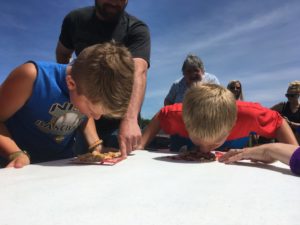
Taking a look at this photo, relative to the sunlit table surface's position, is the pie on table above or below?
above

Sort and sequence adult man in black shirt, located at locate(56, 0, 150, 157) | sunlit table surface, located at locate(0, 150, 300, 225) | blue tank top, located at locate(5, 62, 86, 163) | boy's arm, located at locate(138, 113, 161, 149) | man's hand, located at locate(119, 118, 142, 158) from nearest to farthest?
sunlit table surface, located at locate(0, 150, 300, 225) < blue tank top, located at locate(5, 62, 86, 163) < man's hand, located at locate(119, 118, 142, 158) < boy's arm, located at locate(138, 113, 161, 149) < adult man in black shirt, located at locate(56, 0, 150, 157)

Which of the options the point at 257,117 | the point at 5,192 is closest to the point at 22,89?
the point at 5,192

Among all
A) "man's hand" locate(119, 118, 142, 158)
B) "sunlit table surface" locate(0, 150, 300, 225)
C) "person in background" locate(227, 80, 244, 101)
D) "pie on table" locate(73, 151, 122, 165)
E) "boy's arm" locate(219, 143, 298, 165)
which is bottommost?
"sunlit table surface" locate(0, 150, 300, 225)

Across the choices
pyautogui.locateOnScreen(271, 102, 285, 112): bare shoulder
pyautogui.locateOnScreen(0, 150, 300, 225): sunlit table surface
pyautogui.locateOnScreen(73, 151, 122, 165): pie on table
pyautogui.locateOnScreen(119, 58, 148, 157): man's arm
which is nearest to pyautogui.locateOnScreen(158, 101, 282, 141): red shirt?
pyautogui.locateOnScreen(119, 58, 148, 157): man's arm

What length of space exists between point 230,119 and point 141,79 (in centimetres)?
65

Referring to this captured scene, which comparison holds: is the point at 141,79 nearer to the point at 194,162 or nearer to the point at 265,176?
the point at 194,162

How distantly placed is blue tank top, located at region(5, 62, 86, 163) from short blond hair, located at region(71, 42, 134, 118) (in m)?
0.20

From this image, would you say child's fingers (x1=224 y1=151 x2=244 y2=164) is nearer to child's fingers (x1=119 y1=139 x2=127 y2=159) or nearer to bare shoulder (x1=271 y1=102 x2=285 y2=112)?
child's fingers (x1=119 y1=139 x2=127 y2=159)

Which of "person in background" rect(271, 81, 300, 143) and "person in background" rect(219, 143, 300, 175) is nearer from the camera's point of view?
"person in background" rect(219, 143, 300, 175)

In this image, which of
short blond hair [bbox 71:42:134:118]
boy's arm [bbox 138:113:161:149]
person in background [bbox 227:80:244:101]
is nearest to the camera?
short blond hair [bbox 71:42:134:118]

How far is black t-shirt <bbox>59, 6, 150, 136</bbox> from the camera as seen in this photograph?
218 cm

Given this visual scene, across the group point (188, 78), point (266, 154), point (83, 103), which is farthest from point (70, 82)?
point (188, 78)

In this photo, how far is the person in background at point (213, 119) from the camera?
1478mm

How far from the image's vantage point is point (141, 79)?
195 cm
